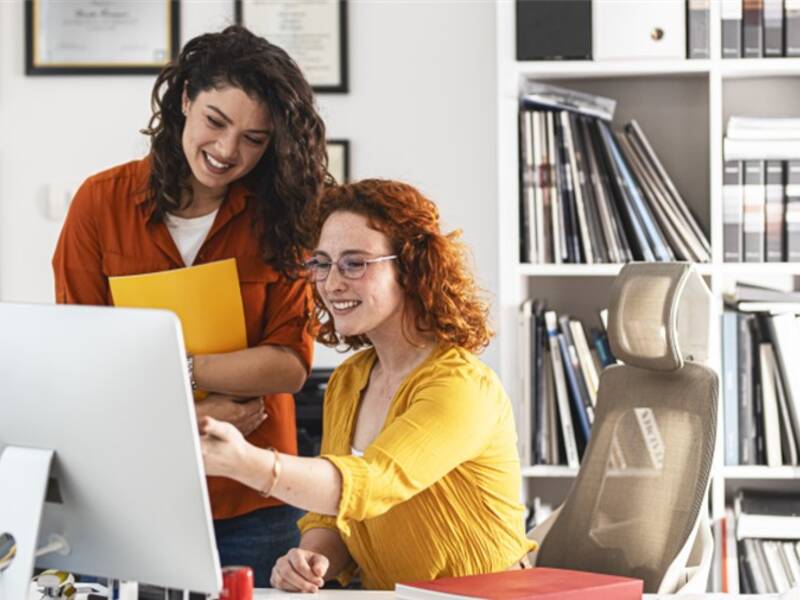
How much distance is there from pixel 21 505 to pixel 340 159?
211 cm

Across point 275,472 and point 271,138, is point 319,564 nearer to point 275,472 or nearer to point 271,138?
point 275,472

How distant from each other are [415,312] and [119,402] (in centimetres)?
71

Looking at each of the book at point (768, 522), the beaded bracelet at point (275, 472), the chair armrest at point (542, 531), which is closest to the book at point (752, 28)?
the book at point (768, 522)

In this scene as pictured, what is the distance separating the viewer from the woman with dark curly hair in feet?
6.41

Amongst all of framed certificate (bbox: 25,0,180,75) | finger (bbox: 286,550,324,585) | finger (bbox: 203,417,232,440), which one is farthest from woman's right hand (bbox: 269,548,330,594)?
framed certificate (bbox: 25,0,180,75)

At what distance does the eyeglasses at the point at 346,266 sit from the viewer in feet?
6.12

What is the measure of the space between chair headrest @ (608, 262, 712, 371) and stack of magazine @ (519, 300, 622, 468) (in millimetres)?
797

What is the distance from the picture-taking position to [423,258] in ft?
6.22

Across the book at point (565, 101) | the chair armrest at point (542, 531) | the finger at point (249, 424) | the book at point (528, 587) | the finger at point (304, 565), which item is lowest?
the chair armrest at point (542, 531)

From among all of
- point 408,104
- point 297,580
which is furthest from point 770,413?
point 297,580

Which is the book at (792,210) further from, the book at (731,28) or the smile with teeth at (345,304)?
the smile with teeth at (345,304)

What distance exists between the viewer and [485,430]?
71.3 inches

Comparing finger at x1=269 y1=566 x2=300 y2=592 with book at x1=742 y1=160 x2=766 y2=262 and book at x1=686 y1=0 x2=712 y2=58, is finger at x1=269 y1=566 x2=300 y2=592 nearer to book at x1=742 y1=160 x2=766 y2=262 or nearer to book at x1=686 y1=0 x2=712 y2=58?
book at x1=742 y1=160 x2=766 y2=262

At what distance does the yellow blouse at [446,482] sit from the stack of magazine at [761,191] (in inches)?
48.0
